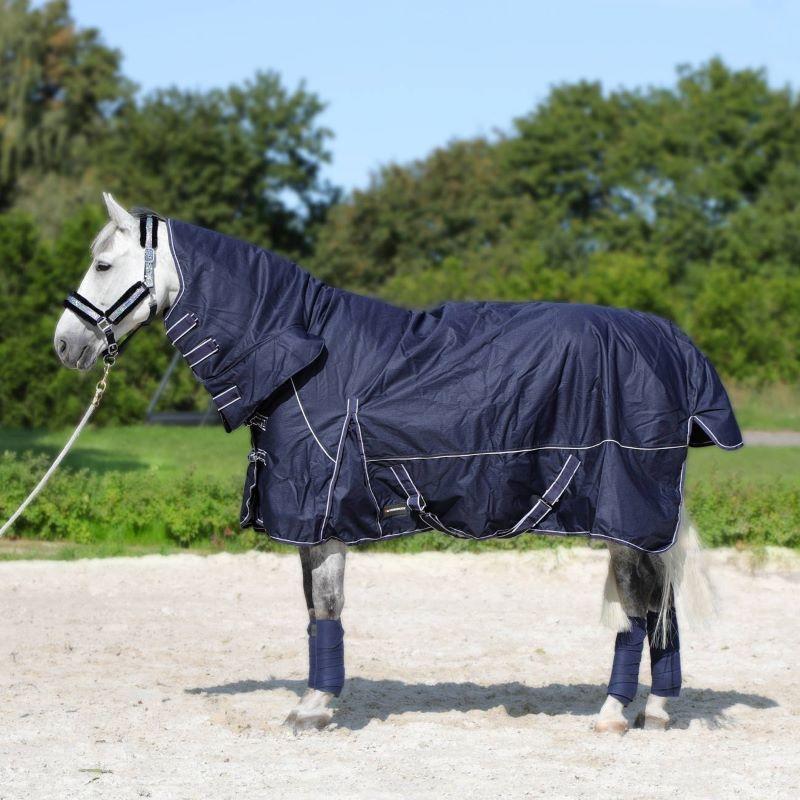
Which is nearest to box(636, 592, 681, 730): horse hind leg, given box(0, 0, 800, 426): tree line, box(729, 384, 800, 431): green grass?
box(729, 384, 800, 431): green grass

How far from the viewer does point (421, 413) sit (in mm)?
4848

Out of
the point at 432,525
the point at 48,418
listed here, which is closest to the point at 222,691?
the point at 432,525

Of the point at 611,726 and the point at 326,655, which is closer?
the point at 326,655

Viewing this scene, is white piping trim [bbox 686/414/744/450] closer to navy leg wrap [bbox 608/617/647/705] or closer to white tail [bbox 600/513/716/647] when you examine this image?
white tail [bbox 600/513/716/647]

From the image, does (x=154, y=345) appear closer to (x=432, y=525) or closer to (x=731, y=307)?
(x=731, y=307)

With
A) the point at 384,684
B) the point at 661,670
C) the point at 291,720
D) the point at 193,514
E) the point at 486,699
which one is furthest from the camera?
the point at 193,514

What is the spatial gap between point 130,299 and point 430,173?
40.5m

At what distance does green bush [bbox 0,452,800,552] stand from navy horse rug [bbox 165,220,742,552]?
168 inches

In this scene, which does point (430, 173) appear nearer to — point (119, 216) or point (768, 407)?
point (768, 407)

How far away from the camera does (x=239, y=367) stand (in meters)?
4.79

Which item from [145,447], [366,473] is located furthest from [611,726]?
[145,447]

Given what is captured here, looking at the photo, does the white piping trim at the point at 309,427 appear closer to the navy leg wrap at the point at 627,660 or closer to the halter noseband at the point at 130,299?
the halter noseband at the point at 130,299

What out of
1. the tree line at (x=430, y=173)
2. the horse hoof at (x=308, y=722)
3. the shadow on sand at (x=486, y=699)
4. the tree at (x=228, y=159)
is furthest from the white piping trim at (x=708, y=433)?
the tree at (x=228, y=159)

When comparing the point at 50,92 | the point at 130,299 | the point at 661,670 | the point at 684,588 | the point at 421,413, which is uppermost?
the point at 50,92
